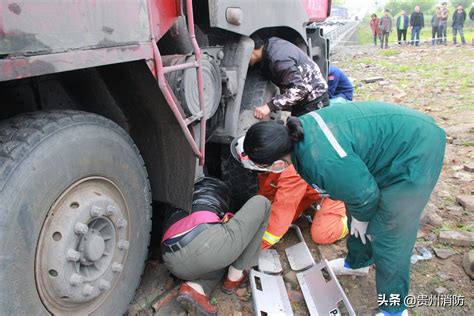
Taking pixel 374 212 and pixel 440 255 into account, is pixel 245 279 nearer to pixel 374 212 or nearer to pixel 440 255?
pixel 374 212

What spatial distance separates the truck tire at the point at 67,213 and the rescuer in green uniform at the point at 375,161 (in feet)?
2.07

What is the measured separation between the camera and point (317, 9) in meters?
4.20

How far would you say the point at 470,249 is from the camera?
2.76 m

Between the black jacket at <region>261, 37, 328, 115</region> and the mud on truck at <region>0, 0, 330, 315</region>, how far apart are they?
59cm

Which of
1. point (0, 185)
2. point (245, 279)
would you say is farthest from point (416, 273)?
point (0, 185)

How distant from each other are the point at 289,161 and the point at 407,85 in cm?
701

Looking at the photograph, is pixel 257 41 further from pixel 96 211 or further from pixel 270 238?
pixel 96 211

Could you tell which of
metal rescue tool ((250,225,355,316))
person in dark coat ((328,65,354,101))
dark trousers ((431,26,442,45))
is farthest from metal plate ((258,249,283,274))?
dark trousers ((431,26,442,45))

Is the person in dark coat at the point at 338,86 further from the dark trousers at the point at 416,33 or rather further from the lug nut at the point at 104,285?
the dark trousers at the point at 416,33

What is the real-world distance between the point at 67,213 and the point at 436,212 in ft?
9.05

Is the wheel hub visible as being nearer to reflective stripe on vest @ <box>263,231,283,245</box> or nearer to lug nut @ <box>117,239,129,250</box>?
lug nut @ <box>117,239,129,250</box>

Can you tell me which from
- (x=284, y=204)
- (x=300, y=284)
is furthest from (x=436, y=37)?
(x=300, y=284)

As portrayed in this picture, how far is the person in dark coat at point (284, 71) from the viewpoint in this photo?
3.11 meters

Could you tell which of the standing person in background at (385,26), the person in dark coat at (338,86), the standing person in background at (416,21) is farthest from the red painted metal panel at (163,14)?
the standing person in background at (416,21)
